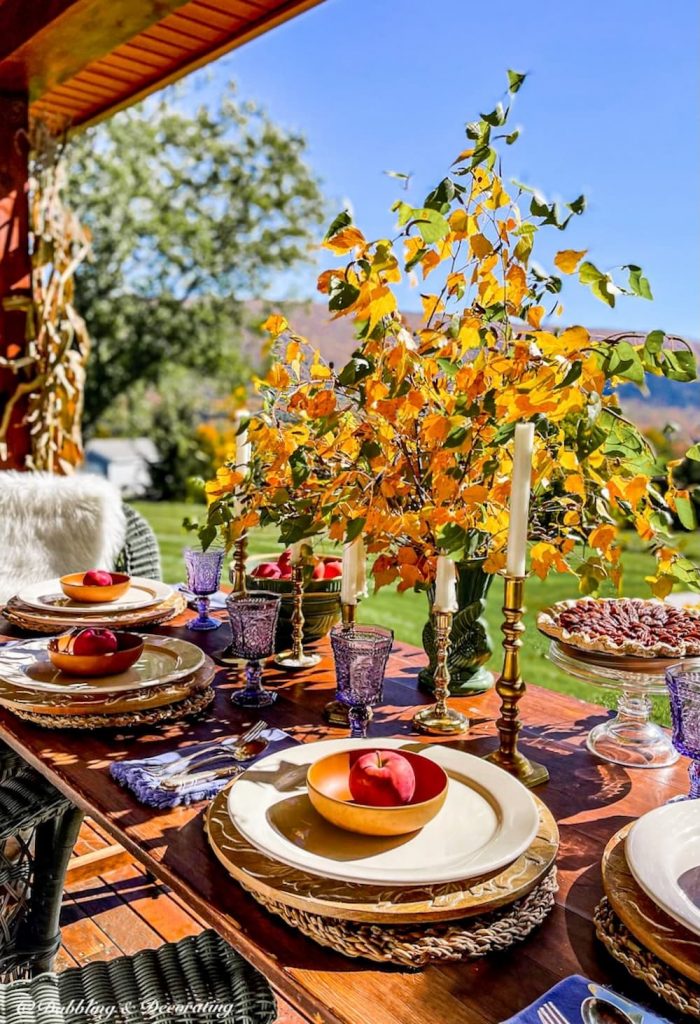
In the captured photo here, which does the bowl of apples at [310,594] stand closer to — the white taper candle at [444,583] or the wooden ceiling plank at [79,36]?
the white taper candle at [444,583]

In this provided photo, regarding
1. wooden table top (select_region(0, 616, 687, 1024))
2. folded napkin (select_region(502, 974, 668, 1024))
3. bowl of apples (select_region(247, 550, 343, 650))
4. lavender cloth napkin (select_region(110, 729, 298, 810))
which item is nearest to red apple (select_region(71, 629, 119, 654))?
wooden table top (select_region(0, 616, 687, 1024))

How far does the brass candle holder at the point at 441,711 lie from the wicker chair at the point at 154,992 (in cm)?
44

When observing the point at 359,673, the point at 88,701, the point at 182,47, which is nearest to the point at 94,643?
the point at 88,701

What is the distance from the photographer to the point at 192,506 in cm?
878

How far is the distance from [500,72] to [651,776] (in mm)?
920

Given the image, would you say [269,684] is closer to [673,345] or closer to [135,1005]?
[135,1005]

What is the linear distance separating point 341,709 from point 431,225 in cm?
73

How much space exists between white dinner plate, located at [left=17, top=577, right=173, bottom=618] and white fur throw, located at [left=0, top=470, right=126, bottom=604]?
89 cm

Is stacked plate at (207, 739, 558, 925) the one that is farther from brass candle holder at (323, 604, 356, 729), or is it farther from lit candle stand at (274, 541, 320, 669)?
lit candle stand at (274, 541, 320, 669)

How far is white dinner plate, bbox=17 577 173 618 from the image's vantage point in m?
1.88

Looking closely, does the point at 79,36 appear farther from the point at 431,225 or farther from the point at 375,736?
the point at 375,736

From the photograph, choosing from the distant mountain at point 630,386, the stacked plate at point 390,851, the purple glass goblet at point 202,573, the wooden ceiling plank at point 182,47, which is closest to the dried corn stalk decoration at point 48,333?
the wooden ceiling plank at point 182,47

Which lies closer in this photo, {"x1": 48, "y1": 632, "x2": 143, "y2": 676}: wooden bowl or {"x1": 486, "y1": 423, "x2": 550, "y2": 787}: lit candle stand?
{"x1": 486, "y1": 423, "x2": 550, "y2": 787}: lit candle stand

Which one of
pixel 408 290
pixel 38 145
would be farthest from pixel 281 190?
pixel 408 290
